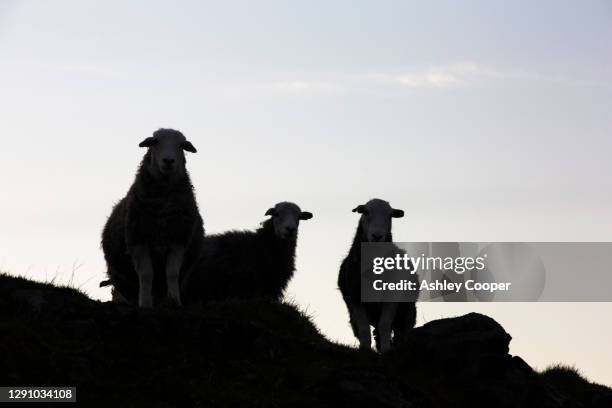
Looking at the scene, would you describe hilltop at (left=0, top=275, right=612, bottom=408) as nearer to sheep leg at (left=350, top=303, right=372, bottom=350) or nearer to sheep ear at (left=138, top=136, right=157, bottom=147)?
sheep leg at (left=350, top=303, right=372, bottom=350)

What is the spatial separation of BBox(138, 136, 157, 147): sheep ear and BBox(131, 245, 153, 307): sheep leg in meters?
1.66

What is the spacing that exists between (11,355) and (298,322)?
4.88m

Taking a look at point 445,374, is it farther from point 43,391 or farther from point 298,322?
point 43,391

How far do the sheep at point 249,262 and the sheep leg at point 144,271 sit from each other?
2.81 metres

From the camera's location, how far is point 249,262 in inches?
760

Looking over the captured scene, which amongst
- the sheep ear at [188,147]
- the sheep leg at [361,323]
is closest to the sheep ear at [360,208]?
the sheep leg at [361,323]

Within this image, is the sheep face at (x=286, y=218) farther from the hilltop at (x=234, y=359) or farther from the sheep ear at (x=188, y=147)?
the hilltop at (x=234, y=359)

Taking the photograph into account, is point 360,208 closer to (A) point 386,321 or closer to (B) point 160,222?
(A) point 386,321

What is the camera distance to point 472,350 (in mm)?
14008

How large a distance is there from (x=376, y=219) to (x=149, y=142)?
447 cm

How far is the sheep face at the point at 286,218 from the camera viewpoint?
19.5 metres

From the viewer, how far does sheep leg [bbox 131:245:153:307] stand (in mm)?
15516

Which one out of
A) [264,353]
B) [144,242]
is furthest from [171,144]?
[264,353]

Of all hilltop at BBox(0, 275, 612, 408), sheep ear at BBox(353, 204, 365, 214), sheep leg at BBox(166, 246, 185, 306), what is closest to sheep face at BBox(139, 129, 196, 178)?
sheep leg at BBox(166, 246, 185, 306)
